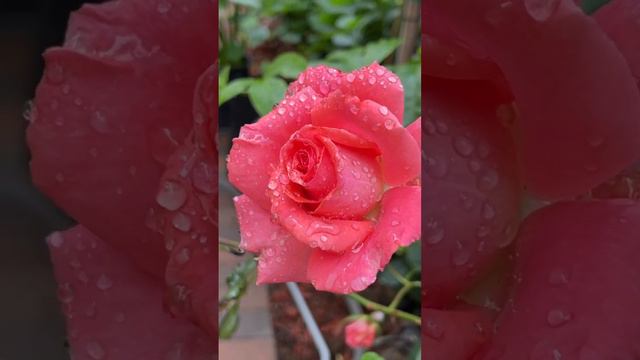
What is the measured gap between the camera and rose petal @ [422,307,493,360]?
156mm

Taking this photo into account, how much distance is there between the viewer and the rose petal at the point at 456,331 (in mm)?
156

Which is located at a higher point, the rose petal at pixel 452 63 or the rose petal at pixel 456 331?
the rose petal at pixel 452 63

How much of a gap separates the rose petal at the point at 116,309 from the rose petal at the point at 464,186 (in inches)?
2.5

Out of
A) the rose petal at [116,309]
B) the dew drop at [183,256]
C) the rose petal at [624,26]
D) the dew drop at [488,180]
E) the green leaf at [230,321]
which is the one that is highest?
the rose petal at [624,26]

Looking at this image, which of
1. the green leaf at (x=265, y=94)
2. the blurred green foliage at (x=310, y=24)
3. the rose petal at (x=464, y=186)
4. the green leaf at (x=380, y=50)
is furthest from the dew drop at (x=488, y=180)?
the blurred green foliage at (x=310, y=24)

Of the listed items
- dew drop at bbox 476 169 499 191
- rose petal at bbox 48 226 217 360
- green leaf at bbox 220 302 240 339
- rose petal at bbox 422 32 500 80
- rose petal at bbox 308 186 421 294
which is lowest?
green leaf at bbox 220 302 240 339

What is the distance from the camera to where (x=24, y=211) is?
17 centimetres

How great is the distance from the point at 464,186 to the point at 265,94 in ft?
1.04

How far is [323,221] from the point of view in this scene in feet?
0.49

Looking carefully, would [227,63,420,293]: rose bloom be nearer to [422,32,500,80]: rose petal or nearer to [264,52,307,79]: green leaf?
[422,32,500,80]: rose petal

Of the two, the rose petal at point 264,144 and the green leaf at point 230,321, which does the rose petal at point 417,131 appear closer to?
the rose petal at point 264,144

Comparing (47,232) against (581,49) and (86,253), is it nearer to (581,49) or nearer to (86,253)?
(86,253)

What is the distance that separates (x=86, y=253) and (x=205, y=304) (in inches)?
1.4

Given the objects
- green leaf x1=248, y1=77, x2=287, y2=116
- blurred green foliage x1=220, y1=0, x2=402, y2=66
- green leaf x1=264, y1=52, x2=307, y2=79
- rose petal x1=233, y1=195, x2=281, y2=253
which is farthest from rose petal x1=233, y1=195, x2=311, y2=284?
blurred green foliage x1=220, y1=0, x2=402, y2=66
